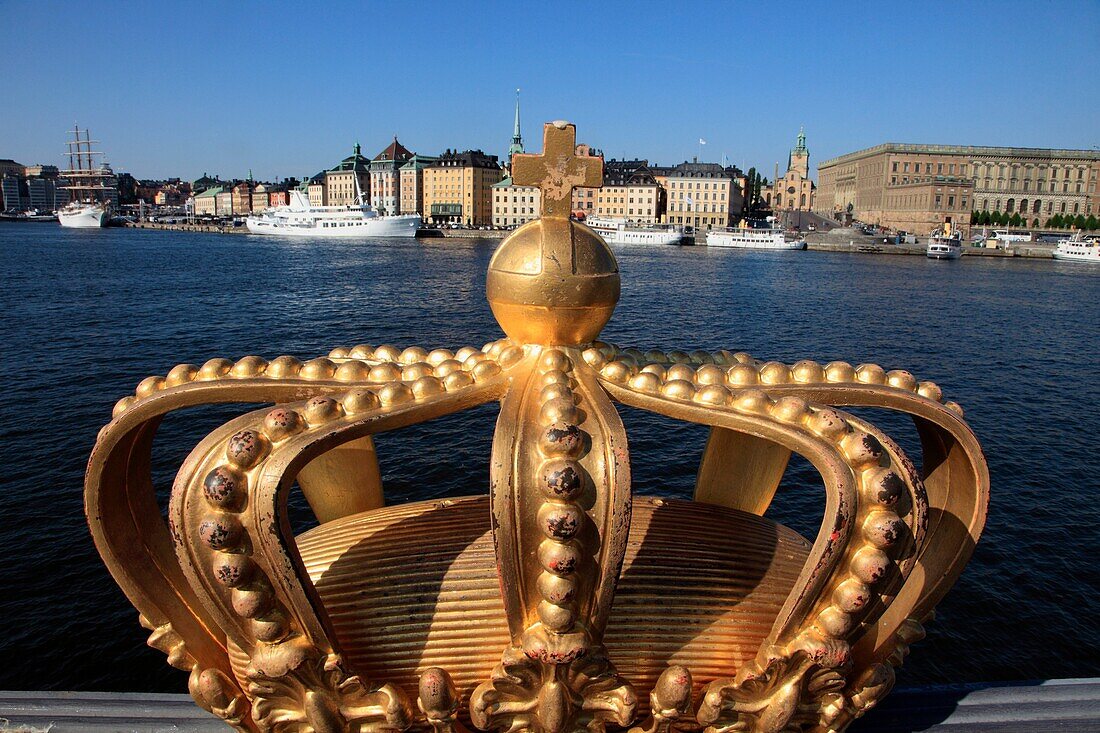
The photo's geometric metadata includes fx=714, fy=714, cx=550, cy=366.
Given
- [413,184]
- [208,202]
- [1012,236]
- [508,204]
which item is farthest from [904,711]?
[208,202]

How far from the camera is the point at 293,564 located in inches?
98.1

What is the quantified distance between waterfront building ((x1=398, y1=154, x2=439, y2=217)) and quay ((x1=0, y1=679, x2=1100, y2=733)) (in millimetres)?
117721

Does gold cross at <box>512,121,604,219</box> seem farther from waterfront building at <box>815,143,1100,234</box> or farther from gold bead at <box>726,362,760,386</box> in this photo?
waterfront building at <box>815,143,1100,234</box>

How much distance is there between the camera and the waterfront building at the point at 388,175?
119375 millimetres

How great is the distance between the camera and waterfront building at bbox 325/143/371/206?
126125mm

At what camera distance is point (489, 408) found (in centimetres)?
1755

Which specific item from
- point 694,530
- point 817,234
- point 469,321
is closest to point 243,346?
point 469,321

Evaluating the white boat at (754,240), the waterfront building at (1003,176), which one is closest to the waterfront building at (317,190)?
the white boat at (754,240)

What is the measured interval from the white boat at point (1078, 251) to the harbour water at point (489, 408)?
21.2 metres

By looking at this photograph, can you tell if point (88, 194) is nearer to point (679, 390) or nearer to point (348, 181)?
point (348, 181)

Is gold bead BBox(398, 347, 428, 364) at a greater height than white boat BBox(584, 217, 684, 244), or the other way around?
white boat BBox(584, 217, 684, 244)

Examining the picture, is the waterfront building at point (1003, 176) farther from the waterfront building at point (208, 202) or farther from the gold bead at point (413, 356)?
the waterfront building at point (208, 202)

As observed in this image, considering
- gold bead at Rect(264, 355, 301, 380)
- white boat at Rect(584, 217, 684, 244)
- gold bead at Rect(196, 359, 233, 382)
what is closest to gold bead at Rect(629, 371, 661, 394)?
gold bead at Rect(264, 355, 301, 380)

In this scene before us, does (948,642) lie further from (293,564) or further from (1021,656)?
(293,564)
